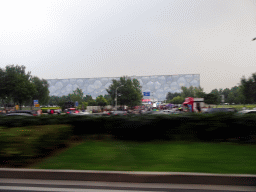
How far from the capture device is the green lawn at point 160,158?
5.06m

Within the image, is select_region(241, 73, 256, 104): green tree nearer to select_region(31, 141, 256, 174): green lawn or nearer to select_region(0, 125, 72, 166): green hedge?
select_region(31, 141, 256, 174): green lawn

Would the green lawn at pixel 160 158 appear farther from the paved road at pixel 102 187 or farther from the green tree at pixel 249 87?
the green tree at pixel 249 87

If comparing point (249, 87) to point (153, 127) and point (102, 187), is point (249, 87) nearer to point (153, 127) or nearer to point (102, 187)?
point (153, 127)

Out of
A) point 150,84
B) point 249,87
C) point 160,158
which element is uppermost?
point 150,84

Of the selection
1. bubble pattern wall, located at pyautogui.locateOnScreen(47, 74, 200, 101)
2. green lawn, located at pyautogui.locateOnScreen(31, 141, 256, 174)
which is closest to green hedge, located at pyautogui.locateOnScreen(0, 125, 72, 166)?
green lawn, located at pyautogui.locateOnScreen(31, 141, 256, 174)

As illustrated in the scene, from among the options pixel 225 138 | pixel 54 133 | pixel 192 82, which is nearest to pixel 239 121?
pixel 225 138

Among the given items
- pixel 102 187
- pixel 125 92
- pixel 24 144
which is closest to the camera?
pixel 102 187

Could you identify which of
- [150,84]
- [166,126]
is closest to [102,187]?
[166,126]

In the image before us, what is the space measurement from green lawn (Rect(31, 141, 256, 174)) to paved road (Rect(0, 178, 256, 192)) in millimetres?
732

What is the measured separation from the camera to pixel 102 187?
4172 millimetres

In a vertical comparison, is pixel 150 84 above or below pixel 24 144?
above

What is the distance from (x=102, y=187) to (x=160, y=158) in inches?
81.8

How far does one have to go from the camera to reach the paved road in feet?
13.2

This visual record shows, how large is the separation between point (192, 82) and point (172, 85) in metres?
8.54
